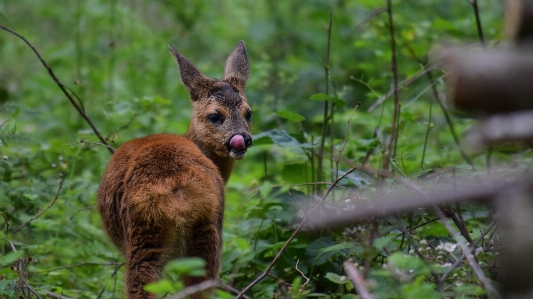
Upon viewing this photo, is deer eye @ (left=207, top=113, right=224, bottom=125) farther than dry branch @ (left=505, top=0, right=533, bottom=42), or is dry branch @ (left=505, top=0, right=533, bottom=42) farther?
deer eye @ (left=207, top=113, right=224, bottom=125)

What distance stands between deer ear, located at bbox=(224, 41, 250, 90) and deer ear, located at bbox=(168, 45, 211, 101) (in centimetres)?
24

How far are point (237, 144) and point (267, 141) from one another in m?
0.36

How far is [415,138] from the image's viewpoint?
8406 mm

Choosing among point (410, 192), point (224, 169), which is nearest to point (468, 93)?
point (410, 192)

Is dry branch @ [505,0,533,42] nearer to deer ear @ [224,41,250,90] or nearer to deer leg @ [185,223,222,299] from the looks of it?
deer leg @ [185,223,222,299]

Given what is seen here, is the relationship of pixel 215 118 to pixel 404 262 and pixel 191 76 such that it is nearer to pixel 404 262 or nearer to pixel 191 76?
pixel 191 76

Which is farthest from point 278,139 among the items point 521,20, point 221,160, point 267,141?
point 521,20

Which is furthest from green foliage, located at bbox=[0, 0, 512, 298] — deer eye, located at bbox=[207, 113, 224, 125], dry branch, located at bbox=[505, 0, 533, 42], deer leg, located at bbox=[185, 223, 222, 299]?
dry branch, located at bbox=[505, 0, 533, 42]

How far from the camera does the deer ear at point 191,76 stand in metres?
6.10

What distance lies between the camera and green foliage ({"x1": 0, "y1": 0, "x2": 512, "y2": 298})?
14.1 ft

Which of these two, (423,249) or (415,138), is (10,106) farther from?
(415,138)

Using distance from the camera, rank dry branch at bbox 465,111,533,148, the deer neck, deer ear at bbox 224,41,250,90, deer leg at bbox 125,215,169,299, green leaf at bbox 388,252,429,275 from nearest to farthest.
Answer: dry branch at bbox 465,111,533,148
green leaf at bbox 388,252,429,275
deer leg at bbox 125,215,169,299
the deer neck
deer ear at bbox 224,41,250,90

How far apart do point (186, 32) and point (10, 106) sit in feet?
16.5

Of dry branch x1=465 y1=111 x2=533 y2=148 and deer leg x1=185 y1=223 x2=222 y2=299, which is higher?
dry branch x1=465 y1=111 x2=533 y2=148
